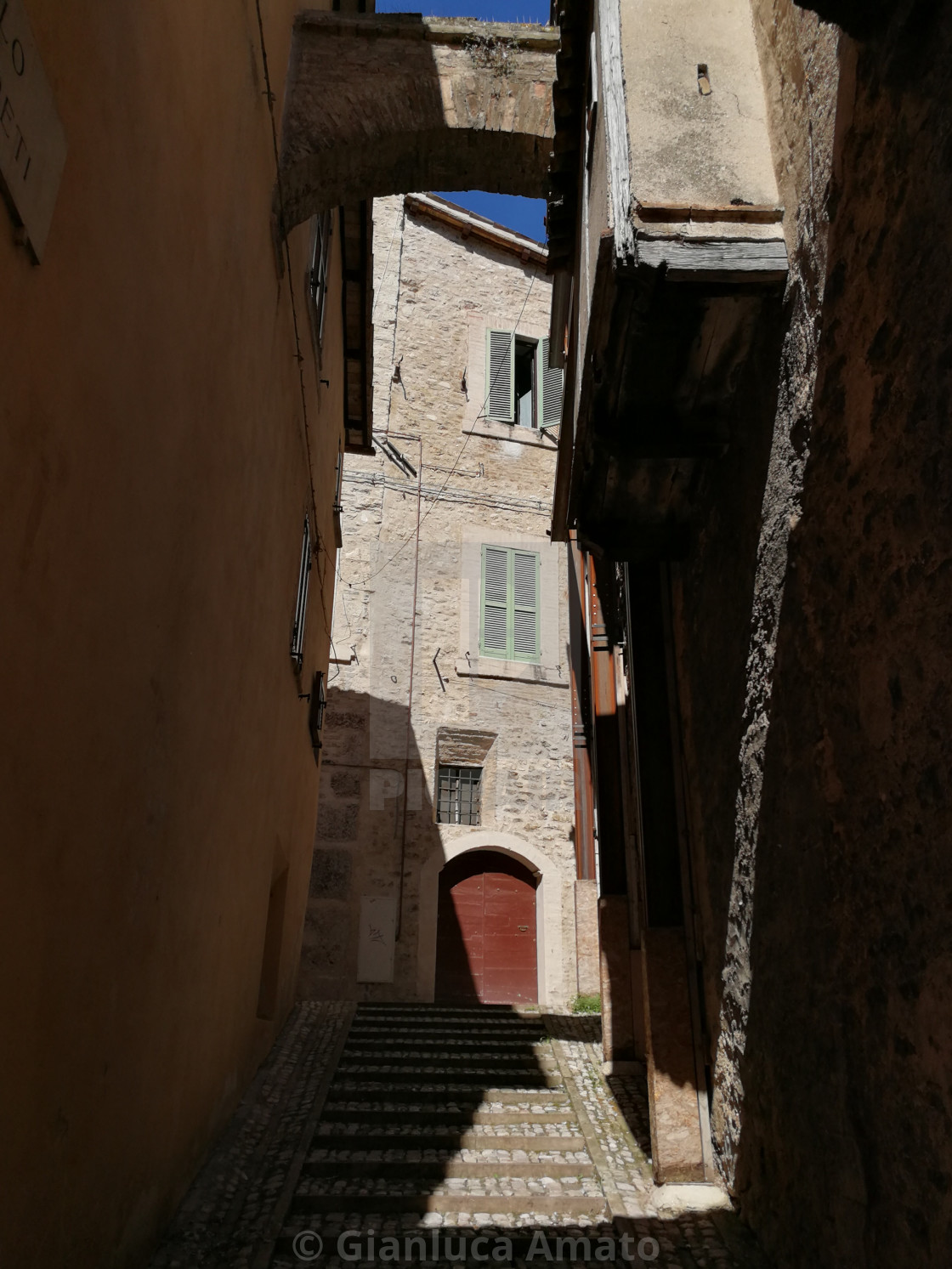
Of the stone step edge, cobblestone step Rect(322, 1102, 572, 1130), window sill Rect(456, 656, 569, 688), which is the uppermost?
window sill Rect(456, 656, 569, 688)

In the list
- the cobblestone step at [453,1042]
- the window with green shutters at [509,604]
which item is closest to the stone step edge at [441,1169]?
the cobblestone step at [453,1042]

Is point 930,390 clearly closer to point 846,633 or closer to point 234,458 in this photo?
point 846,633

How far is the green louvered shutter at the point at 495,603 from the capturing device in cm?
1291

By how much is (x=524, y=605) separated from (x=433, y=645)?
4.87ft

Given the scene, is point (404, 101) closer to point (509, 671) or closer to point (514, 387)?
point (509, 671)

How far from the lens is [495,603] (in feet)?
43.0

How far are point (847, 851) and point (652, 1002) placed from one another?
217 cm

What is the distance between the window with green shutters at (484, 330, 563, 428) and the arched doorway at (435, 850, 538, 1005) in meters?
6.51

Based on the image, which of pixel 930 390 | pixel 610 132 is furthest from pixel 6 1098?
pixel 610 132

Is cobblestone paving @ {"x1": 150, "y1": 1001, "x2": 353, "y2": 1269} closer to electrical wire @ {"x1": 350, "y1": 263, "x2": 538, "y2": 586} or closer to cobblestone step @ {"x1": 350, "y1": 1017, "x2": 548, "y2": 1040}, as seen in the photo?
cobblestone step @ {"x1": 350, "y1": 1017, "x2": 548, "y2": 1040}

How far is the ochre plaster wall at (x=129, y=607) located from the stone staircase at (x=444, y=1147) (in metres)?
0.67

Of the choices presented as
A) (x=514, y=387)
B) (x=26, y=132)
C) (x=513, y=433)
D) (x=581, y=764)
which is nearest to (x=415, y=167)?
(x=26, y=132)

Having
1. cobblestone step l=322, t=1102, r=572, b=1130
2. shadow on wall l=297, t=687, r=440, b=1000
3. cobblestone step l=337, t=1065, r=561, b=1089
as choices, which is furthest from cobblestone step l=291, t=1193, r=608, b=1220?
shadow on wall l=297, t=687, r=440, b=1000

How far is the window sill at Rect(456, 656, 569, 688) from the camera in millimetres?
12625
